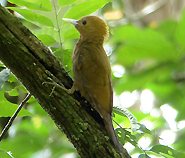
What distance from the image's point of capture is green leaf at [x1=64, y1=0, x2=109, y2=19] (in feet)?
6.37

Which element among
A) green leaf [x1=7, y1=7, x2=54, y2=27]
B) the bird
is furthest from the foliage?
the bird

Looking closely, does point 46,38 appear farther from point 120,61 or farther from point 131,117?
point 131,117

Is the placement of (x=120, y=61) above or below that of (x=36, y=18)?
above

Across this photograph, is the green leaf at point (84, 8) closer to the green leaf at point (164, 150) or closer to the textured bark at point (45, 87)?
the textured bark at point (45, 87)

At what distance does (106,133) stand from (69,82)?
0.52m

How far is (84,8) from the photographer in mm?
1992

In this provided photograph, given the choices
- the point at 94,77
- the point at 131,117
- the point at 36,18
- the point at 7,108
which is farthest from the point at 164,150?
the point at 36,18

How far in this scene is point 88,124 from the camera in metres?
1.86

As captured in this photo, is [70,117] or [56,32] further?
[56,32]

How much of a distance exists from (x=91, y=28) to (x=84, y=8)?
596mm

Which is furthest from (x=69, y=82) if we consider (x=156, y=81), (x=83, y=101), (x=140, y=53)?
(x=156, y=81)

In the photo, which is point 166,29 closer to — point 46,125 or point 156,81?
point 156,81

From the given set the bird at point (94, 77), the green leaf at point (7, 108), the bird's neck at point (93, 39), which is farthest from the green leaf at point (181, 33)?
the green leaf at point (7, 108)

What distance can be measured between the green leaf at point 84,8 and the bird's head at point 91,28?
0.49m
